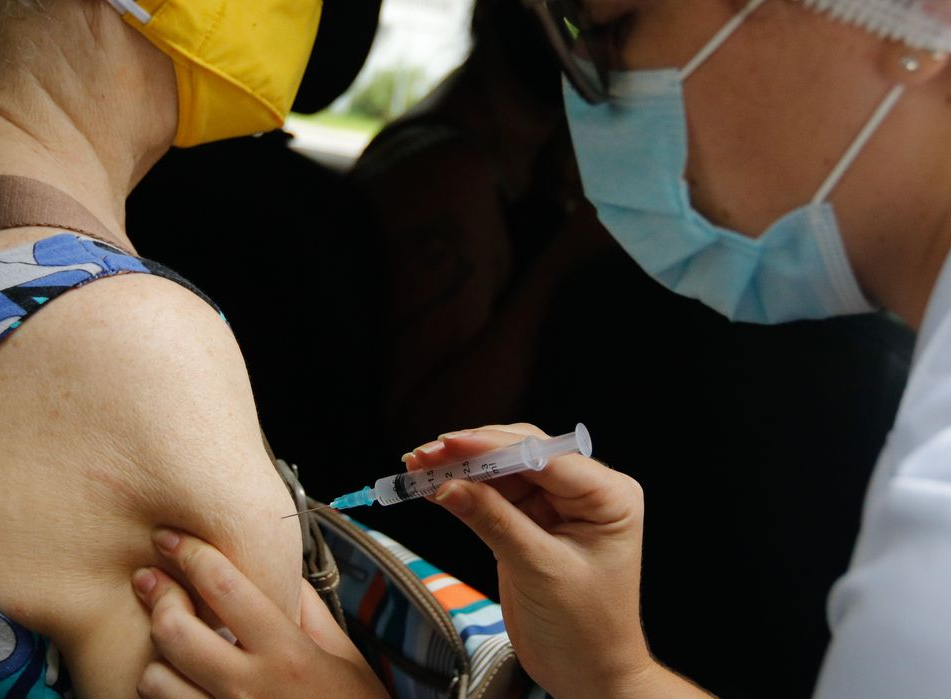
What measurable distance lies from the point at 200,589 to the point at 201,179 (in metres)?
1.19

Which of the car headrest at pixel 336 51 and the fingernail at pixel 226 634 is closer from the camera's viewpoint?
the fingernail at pixel 226 634

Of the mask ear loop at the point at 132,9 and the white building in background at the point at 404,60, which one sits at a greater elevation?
the mask ear loop at the point at 132,9

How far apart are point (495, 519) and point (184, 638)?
1.02ft

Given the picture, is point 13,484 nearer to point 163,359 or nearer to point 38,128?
point 163,359

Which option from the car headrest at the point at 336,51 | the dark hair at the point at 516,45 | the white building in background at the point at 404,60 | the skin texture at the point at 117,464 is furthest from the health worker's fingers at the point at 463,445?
the white building in background at the point at 404,60

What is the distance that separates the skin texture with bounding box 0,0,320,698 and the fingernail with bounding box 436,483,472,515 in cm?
19

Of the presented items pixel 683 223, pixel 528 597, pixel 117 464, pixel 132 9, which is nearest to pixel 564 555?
pixel 528 597

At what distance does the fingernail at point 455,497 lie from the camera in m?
0.80

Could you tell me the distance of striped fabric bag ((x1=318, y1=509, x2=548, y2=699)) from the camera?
1.05 metres

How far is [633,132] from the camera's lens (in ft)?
4.12

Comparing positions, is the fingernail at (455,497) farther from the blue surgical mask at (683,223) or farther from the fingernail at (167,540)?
the blue surgical mask at (683,223)

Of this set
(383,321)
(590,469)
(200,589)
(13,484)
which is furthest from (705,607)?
(13,484)

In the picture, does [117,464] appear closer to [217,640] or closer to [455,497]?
[217,640]

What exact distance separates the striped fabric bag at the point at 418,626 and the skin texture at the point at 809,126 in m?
0.67
